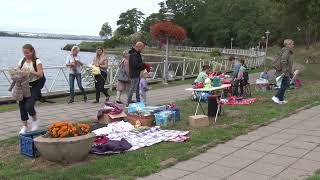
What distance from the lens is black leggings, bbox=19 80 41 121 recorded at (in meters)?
7.56

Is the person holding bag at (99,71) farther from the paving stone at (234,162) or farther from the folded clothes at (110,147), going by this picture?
the paving stone at (234,162)

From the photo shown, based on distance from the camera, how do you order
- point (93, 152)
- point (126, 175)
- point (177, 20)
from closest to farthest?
point (126, 175) → point (93, 152) → point (177, 20)

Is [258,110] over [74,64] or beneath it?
beneath

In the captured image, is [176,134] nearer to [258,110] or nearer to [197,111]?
[197,111]

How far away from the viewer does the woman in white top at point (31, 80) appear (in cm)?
757

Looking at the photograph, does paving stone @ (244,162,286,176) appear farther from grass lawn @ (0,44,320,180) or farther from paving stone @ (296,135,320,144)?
paving stone @ (296,135,320,144)

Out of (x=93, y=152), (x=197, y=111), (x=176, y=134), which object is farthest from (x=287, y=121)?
(x=93, y=152)

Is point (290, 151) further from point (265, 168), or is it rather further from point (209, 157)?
point (209, 157)

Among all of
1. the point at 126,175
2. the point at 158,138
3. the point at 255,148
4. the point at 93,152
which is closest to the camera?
the point at 126,175

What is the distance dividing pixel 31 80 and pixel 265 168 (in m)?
4.08

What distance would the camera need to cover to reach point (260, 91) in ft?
49.1

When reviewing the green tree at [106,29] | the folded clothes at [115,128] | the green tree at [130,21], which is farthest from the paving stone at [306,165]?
the green tree at [106,29]

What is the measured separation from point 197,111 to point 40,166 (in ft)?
16.2

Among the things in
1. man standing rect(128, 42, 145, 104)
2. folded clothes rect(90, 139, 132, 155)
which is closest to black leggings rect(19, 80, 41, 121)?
folded clothes rect(90, 139, 132, 155)
